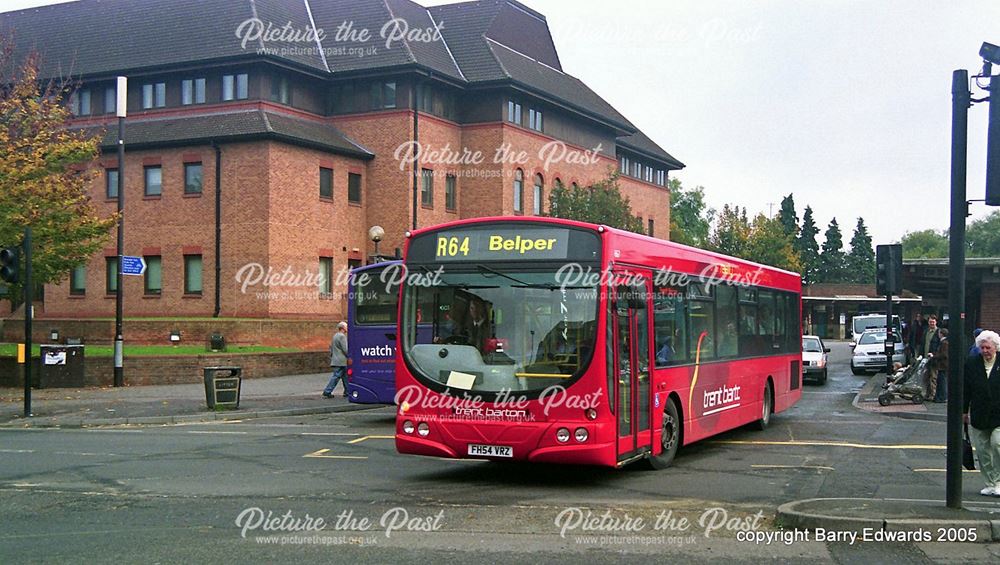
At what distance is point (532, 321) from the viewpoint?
11.4 metres

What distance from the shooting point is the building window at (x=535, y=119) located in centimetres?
5244

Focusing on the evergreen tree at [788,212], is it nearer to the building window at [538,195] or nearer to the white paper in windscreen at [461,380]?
the building window at [538,195]

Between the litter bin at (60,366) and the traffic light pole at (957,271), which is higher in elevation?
the traffic light pole at (957,271)

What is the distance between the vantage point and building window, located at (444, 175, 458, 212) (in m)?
50.1

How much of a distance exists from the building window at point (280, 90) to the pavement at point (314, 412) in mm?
15654

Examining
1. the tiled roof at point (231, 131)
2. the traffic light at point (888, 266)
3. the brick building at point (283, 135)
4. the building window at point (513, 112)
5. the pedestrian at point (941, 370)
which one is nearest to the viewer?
the pedestrian at point (941, 370)

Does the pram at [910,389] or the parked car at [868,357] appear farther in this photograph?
the parked car at [868,357]

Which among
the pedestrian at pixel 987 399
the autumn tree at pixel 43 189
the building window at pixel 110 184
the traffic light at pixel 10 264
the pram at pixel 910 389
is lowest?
the pram at pixel 910 389

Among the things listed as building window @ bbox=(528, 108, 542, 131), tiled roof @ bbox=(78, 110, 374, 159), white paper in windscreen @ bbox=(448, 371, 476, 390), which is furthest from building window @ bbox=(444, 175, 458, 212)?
white paper in windscreen @ bbox=(448, 371, 476, 390)

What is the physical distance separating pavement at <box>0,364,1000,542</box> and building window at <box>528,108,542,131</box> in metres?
22.2

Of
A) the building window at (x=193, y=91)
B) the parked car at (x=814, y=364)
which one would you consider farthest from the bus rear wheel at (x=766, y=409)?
the building window at (x=193, y=91)

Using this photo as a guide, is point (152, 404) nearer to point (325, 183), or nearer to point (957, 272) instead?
point (957, 272)

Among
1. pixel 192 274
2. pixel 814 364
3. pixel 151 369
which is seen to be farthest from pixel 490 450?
pixel 192 274

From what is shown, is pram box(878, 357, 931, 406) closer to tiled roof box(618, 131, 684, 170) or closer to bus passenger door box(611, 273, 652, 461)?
bus passenger door box(611, 273, 652, 461)
